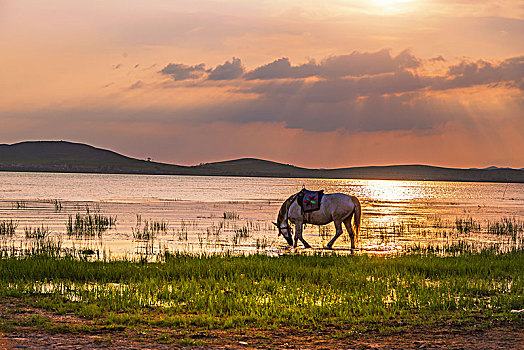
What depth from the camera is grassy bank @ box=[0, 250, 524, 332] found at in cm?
935

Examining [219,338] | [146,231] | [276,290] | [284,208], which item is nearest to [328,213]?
[284,208]

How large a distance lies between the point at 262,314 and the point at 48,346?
334 cm

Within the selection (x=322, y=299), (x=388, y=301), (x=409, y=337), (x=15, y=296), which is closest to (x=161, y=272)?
(x=15, y=296)

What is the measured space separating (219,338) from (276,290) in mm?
3257

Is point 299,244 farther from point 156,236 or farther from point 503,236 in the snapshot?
point 503,236

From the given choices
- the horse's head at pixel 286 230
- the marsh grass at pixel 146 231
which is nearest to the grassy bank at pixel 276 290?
the horse's head at pixel 286 230

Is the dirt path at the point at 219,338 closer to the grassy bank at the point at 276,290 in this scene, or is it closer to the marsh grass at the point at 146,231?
the grassy bank at the point at 276,290

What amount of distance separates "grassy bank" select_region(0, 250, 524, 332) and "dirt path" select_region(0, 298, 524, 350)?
1.18ft

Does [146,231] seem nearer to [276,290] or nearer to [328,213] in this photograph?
[328,213]

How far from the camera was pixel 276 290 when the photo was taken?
11.5m

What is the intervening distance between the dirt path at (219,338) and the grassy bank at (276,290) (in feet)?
1.18

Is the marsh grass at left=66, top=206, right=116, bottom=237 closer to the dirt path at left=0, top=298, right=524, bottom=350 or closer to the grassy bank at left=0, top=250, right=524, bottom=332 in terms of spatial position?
the grassy bank at left=0, top=250, right=524, bottom=332

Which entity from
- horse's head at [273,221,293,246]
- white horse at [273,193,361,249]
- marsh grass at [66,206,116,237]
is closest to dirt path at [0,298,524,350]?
white horse at [273,193,361,249]

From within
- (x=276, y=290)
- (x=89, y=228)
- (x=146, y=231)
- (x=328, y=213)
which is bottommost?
(x=276, y=290)
